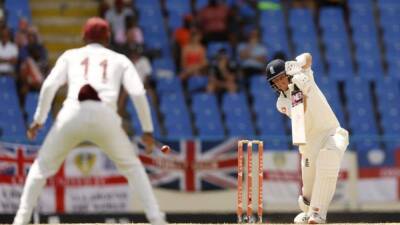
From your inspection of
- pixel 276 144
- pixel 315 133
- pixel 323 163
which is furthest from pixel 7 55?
pixel 323 163

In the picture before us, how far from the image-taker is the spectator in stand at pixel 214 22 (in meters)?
19.1

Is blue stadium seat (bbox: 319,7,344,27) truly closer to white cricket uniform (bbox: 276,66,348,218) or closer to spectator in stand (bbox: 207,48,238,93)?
spectator in stand (bbox: 207,48,238,93)

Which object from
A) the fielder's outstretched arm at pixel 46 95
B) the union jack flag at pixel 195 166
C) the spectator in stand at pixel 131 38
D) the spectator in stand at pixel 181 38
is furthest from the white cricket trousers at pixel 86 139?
the spectator in stand at pixel 181 38

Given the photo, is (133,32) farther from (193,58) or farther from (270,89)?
(270,89)

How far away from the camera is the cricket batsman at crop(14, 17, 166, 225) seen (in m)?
9.12

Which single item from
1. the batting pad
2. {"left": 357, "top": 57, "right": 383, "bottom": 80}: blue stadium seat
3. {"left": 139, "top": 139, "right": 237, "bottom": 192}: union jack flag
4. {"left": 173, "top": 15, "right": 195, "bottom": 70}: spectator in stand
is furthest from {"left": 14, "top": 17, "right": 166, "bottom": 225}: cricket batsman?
{"left": 357, "top": 57, "right": 383, "bottom": 80}: blue stadium seat

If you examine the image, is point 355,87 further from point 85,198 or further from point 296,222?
point 296,222

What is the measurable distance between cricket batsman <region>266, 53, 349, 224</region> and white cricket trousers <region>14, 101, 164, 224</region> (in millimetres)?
2355

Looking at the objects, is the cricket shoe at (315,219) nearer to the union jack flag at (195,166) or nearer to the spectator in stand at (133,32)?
the union jack flag at (195,166)

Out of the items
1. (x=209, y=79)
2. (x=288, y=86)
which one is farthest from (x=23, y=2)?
(x=288, y=86)

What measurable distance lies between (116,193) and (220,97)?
3.33 meters

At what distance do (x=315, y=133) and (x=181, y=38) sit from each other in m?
7.66

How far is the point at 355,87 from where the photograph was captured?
18766mm

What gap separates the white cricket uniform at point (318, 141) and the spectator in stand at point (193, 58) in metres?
7.09
